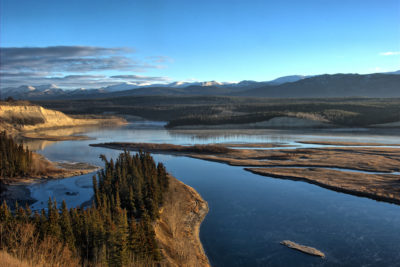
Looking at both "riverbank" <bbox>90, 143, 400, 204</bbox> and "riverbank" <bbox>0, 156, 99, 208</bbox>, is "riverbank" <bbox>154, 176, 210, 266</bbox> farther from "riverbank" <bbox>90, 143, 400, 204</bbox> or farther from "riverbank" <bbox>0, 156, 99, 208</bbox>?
"riverbank" <bbox>90, 143, 400, 204</bbox>

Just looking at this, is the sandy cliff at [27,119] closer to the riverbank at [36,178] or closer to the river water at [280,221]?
the riverbank at [36,178]

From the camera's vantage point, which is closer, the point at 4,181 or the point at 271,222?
the point at 271,222

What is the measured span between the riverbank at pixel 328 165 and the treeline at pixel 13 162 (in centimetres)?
1450

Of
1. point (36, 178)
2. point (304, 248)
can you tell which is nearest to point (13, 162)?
point (36, 178)

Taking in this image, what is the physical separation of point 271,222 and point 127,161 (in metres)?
9.60

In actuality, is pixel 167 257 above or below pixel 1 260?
below

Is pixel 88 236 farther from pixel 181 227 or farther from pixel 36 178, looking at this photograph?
pixel 36 178

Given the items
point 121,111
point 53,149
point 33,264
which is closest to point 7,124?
point 53,149

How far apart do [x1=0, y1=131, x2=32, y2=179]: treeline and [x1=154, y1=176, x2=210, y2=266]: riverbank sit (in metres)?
11.0

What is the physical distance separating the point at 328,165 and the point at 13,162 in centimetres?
2195

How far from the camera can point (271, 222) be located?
587 inches

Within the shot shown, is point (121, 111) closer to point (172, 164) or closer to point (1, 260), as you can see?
point (172, 164)

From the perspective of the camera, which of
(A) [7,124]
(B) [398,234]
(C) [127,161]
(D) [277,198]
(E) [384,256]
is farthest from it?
(A) [7,124]

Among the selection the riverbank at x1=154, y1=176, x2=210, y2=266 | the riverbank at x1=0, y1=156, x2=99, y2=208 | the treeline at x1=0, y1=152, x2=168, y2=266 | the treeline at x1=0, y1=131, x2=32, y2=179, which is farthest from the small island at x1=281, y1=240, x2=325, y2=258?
the treeline at x1=0, y1=131, x2=32, y2=179
